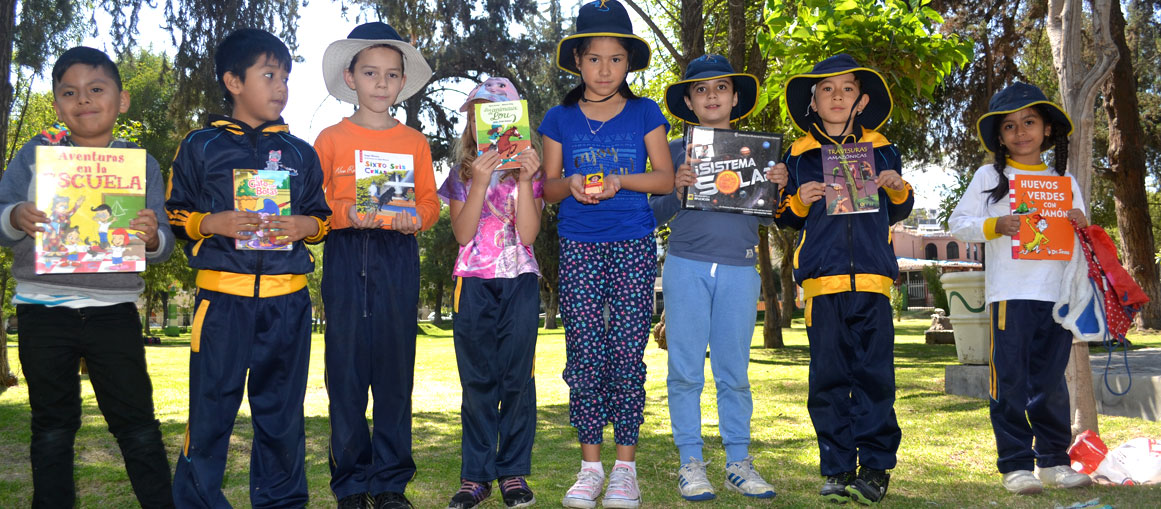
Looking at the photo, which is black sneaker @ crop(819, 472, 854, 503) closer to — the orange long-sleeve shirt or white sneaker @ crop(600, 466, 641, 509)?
white sneaker @ crop(600, 466, 641, 509)

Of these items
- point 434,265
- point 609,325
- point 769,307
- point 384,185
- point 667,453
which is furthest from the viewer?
point 434,265

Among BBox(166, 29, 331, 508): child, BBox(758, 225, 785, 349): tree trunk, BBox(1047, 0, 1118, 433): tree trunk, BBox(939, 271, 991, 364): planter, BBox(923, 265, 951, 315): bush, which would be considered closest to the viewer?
BBox(166, 29, 331, 508): child

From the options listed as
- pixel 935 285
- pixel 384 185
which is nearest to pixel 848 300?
pixel 384 185

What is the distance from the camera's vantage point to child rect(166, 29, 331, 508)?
3342 mm

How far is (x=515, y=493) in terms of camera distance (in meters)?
3.91

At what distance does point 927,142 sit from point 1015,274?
662 inches

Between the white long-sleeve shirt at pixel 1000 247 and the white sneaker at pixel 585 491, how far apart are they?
237 centimetres

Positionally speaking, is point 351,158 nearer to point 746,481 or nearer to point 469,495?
point 469,495

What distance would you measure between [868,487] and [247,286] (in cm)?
299

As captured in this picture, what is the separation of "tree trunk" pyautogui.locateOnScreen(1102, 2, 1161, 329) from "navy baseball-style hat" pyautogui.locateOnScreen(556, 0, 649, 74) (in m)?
18.6

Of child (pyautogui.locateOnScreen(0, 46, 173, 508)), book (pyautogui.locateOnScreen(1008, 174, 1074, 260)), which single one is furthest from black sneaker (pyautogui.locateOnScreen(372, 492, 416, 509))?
book (pyautogui.locateOnScreen(1008, 174, 1074, 260))

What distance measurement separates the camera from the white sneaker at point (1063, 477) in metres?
4.21

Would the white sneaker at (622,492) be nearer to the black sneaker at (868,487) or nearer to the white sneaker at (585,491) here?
the white sneaker at (585,491)

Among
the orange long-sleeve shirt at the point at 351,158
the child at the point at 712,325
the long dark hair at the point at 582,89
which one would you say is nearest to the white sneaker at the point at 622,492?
the child at the point at 712,325
